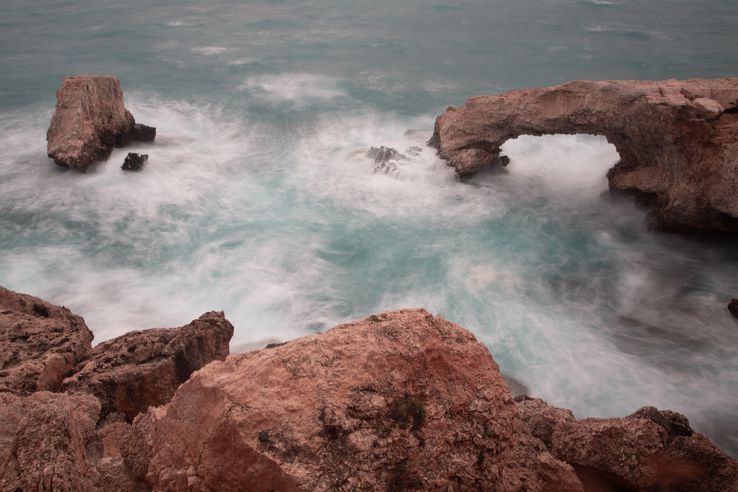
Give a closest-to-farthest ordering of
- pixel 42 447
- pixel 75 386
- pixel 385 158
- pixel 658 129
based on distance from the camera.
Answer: pixel 42 447 < pixel 75 386 < pixel 658 129 < pixel 385 158

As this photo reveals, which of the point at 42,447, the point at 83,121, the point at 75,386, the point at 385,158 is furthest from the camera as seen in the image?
the point at 385,158

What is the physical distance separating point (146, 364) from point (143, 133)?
14.6m

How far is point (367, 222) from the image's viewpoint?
1616 centimetres

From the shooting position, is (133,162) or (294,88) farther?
(294,88)

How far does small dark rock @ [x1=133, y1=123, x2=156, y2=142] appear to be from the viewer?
19.8 meters

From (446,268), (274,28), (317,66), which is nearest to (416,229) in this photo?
(446,268)

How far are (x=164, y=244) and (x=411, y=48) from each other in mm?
19630

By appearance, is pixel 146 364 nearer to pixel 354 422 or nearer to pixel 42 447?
pixel 42 447

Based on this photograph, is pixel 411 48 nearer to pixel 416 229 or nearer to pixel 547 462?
pixel 416 229

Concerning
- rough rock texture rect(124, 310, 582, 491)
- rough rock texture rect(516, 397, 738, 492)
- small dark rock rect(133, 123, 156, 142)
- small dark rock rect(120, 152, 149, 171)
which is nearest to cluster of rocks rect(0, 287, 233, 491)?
rough rock texture rect(124, 310, 582, 491)

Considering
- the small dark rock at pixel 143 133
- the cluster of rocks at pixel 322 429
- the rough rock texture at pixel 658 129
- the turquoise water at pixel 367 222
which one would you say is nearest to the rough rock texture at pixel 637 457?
the cluster of rocks at pixel 322 429

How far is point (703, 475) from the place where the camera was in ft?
19.1

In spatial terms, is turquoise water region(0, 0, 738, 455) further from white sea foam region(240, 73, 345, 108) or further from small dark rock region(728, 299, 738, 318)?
small dark rock region(728, 299, 738, 318)

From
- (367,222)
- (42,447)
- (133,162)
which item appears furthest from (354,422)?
(133,162)
